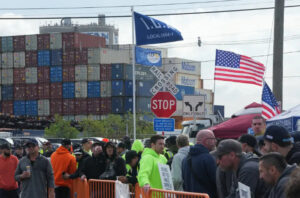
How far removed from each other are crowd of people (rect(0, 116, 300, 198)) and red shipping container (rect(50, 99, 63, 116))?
7725 centimetres

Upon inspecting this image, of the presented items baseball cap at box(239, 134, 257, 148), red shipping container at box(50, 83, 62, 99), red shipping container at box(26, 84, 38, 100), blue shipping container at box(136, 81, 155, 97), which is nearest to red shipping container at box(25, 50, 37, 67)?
→ red shipping container at box(26, 84, 38, 100)

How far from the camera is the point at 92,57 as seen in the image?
298ft

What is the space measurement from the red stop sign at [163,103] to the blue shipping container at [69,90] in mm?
74845

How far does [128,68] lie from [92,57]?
5.40 meters

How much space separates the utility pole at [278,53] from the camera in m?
13.6

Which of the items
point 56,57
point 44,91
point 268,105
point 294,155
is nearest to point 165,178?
point 294,155

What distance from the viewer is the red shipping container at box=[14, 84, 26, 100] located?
93000 mm

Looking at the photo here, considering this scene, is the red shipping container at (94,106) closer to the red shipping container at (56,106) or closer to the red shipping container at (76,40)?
the red shipping container at (56,106)

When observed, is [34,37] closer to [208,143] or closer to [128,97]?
[128,97]

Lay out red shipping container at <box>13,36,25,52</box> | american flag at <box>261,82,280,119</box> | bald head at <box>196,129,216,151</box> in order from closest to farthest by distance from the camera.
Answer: bald head at <box>196,129,216,151</box>, american flag at <box>261,82,280,119</box>, red shipping container at <box>13,36,25,52</box>

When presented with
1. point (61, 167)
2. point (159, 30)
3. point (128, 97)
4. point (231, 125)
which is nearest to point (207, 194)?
point (61, 167)

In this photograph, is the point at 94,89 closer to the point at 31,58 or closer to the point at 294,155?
the point at 31,58

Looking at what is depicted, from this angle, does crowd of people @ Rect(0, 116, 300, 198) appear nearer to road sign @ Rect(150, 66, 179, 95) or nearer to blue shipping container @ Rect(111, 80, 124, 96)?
road sign @ Rect(150, 66, 179, 95)

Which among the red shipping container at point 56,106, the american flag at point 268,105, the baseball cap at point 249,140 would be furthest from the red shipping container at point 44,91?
the baseball cap at point 249,140
